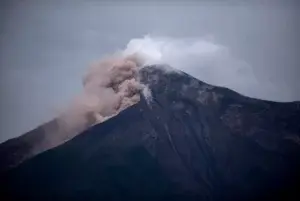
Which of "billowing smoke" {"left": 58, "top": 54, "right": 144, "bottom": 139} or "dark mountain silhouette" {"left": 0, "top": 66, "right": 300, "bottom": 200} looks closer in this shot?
"dark mountain silhouette" {"left": 0, "top": 66, "right": 300, "bottom": 200}

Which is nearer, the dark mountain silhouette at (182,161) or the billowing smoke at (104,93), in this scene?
the dark mountain silhouette at (182,161)

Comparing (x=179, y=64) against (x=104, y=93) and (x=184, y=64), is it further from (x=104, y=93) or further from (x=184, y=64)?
(x=104, y=93)

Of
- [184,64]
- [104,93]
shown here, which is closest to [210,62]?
[184,64]

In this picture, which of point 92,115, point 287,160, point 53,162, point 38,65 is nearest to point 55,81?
point 38,65

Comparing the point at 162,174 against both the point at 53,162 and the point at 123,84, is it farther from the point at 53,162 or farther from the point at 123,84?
the point at 123,84

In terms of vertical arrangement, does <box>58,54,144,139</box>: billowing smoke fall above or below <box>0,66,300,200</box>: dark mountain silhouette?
above

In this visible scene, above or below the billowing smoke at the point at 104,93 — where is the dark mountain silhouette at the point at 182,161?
below

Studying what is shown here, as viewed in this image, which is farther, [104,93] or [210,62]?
[104,93]

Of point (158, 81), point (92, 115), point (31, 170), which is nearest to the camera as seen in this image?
point (31, 170)
